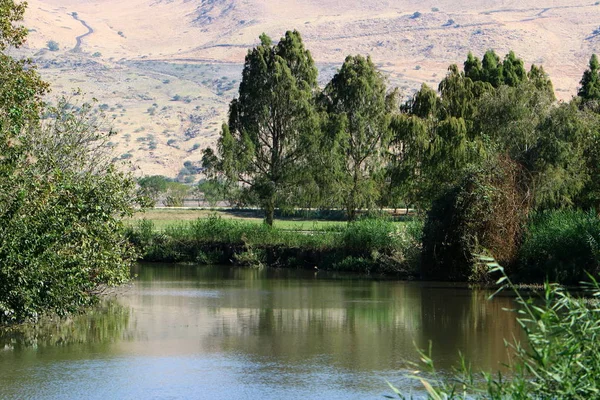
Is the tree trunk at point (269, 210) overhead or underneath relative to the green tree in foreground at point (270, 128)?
underneath

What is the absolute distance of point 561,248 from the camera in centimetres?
2953

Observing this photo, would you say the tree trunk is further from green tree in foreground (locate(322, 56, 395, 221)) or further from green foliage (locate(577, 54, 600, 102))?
green foliage (locate(577, 54, 600, 102))

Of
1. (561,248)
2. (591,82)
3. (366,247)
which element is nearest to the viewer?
(561,248)

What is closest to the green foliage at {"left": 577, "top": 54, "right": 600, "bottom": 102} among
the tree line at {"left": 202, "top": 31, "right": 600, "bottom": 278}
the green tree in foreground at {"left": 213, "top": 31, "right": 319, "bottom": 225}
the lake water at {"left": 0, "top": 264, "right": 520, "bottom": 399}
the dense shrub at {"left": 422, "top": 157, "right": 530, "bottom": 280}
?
the tree line at {"left": 202, "top": 31, "right": 600, "bottom": 278}

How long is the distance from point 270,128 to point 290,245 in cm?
882

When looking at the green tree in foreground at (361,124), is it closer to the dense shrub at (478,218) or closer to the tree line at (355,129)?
the tree line at (355,129)

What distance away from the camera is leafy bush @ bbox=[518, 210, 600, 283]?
28766 millimetres

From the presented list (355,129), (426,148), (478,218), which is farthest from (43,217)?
(355,129)

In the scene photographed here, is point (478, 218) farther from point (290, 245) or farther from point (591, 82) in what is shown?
point (591, 82)

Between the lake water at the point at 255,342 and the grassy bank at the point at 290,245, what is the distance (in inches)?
143

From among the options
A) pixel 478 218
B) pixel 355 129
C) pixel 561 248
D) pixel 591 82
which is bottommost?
pixel 561 248

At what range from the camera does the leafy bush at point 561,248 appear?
94.4ft

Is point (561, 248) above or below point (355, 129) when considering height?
below

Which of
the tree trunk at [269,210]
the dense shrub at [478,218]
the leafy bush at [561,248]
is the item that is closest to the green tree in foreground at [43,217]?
the dense shrub at [478,218]
